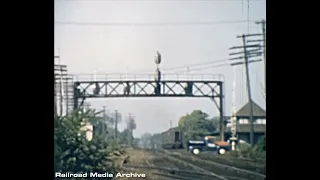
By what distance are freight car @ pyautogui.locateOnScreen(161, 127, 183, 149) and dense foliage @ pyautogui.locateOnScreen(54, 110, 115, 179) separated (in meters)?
0.39

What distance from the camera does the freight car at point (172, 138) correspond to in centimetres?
363

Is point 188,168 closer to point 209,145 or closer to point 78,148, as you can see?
point 209,145

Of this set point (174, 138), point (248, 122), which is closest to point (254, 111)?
point (248, 122)

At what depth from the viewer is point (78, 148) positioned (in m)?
3.69

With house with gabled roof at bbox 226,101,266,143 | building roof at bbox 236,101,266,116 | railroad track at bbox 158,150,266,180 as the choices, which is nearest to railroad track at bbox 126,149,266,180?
railroad track at bbox 158,150,266,180

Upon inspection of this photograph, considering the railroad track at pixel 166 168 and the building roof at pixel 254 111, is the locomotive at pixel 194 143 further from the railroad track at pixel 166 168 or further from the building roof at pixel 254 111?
the building roof at pixel 254 111

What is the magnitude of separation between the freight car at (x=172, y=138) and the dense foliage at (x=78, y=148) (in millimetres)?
387

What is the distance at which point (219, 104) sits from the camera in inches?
148

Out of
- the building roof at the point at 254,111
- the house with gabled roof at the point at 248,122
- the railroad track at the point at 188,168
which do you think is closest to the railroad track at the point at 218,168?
the railroad track at the point at 188,168

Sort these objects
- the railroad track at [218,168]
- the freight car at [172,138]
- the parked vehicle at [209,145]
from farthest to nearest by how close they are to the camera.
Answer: the parked vehicle at [209,145] < the freight car at [172,138] < the railroad track at [218,168]

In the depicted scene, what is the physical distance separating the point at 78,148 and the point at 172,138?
24.5 inches
